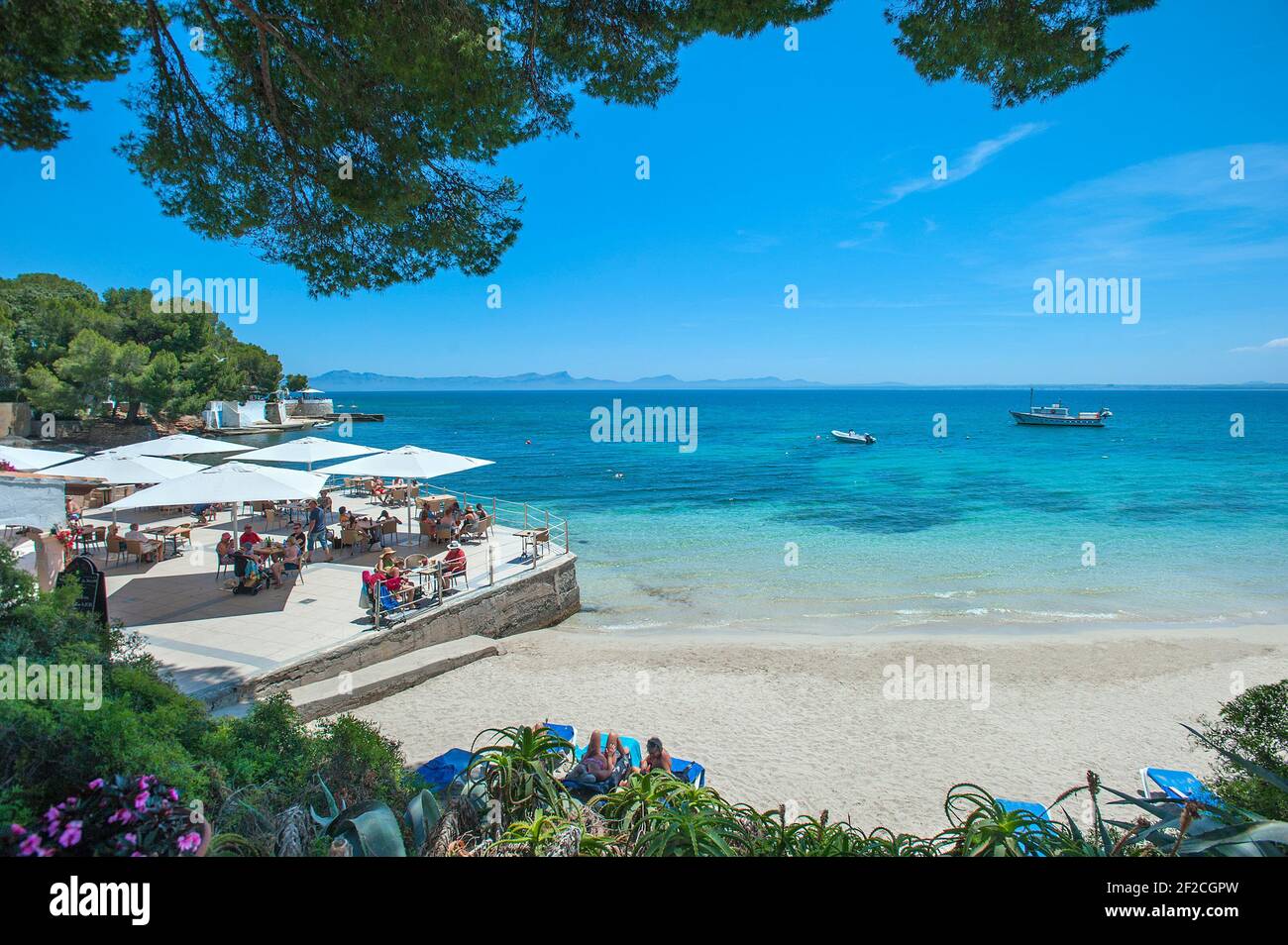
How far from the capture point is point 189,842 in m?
2.35

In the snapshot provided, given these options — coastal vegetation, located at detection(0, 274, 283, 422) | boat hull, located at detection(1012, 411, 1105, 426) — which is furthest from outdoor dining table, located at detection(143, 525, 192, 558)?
boat hull, located at detection(1012, 411, 1105, 426)

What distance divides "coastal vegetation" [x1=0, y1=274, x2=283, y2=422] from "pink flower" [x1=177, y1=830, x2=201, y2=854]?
46.2 metres

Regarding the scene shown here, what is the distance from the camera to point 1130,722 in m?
9.41

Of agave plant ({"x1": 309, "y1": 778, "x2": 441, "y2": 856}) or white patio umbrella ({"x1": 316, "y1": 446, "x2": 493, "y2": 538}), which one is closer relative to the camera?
agave plant ({"x1": 309, "y1": 778, "x2": 441, "y2": 856})

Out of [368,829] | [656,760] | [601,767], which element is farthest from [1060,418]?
[368,829]

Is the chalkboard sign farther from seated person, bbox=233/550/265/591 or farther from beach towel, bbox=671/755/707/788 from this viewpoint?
beach towel, bbox=671/755/707/788

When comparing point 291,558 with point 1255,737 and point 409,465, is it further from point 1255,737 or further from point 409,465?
point 1255,737

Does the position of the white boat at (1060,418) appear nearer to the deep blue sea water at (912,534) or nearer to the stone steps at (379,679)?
the deep blue sea water at (912,534)

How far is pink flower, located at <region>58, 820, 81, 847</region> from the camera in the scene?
2.24 m

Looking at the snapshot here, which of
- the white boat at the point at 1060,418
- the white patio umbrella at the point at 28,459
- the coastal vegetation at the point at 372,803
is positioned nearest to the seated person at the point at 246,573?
A: the white patio umbrella at the point at 28,459
